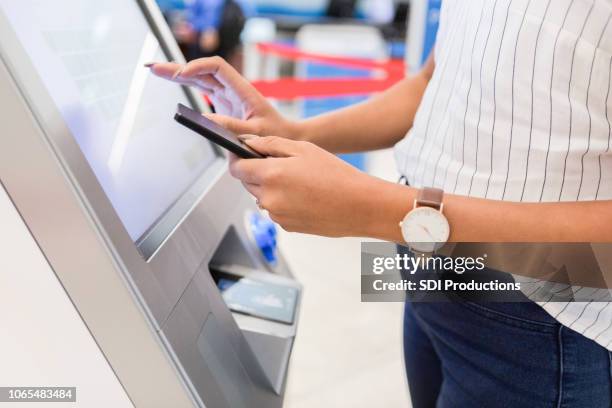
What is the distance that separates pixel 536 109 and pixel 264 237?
50 cm

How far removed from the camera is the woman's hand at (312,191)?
524 millimetres

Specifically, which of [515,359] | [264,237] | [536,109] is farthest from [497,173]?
[264,237]

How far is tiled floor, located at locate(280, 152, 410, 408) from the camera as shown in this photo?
1.58 m

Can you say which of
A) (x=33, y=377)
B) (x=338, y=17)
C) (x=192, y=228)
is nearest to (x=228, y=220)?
(x=192, y=228)

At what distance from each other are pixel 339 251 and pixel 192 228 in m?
1.86

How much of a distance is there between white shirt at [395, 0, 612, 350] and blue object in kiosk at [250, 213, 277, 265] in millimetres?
359

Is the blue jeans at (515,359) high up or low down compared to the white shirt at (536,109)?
down

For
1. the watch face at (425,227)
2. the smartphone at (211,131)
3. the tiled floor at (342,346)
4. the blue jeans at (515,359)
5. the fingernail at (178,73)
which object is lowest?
the tiled floor at (342,346)

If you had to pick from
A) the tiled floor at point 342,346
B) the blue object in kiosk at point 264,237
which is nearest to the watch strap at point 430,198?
→ the blue object in kiosk at point 264,237

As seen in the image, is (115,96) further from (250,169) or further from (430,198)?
(430,198)

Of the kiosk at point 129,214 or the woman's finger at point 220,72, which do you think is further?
the woman's finger at point 220,72

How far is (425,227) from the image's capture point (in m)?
0.54

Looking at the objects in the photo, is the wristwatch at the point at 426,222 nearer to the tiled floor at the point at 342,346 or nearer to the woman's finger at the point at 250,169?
the woman's finger at the point at 250,169

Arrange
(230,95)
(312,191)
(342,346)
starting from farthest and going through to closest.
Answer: (342,346) < (230,95) < (312,191)
